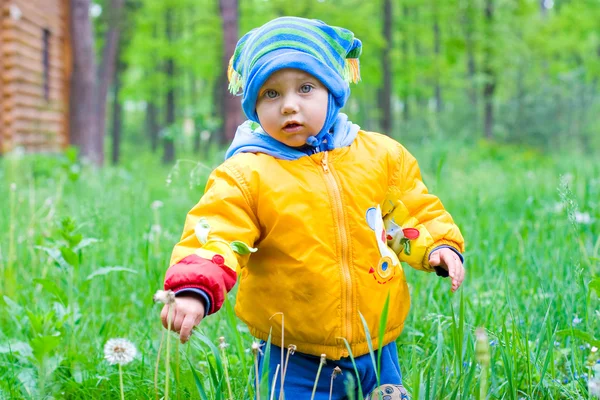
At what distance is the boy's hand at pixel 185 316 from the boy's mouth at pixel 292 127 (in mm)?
580

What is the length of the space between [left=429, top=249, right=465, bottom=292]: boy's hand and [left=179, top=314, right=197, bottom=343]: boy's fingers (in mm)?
743

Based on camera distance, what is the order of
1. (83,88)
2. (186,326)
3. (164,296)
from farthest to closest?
(83,88) → (186,326) → (164,296)

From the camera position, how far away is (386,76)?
15.9m

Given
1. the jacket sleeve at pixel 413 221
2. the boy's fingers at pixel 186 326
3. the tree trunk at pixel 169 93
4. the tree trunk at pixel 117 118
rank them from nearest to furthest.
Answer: the boy's fingers at pixel 186 326 < the jacket sleeve at pixel 413 221 < the tree trunk at pixel 169 93 < the tree trunk at pixel 117 118

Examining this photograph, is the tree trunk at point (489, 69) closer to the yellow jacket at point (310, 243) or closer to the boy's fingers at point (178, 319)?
the yellow jacket at point (310, 243)

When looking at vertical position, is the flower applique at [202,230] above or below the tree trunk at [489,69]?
below

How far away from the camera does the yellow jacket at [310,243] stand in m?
1.67

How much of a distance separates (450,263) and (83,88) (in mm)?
11992

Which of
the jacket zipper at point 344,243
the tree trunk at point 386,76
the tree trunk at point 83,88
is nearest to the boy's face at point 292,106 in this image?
the jacket zipper at point 344,243

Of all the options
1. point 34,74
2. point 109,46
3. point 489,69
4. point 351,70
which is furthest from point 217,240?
point 109,46

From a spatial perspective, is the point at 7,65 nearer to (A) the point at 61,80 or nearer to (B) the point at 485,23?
(A) the point at 61,80

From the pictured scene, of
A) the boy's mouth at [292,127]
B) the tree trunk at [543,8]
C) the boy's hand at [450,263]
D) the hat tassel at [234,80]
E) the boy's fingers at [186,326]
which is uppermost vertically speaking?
the tree trunk at [543,8]

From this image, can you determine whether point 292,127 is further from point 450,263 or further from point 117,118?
point 117,118

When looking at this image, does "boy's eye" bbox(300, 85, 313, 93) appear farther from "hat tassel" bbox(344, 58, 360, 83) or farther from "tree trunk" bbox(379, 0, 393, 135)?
"tree trunk" bbox(379, 0, 393, 135)
